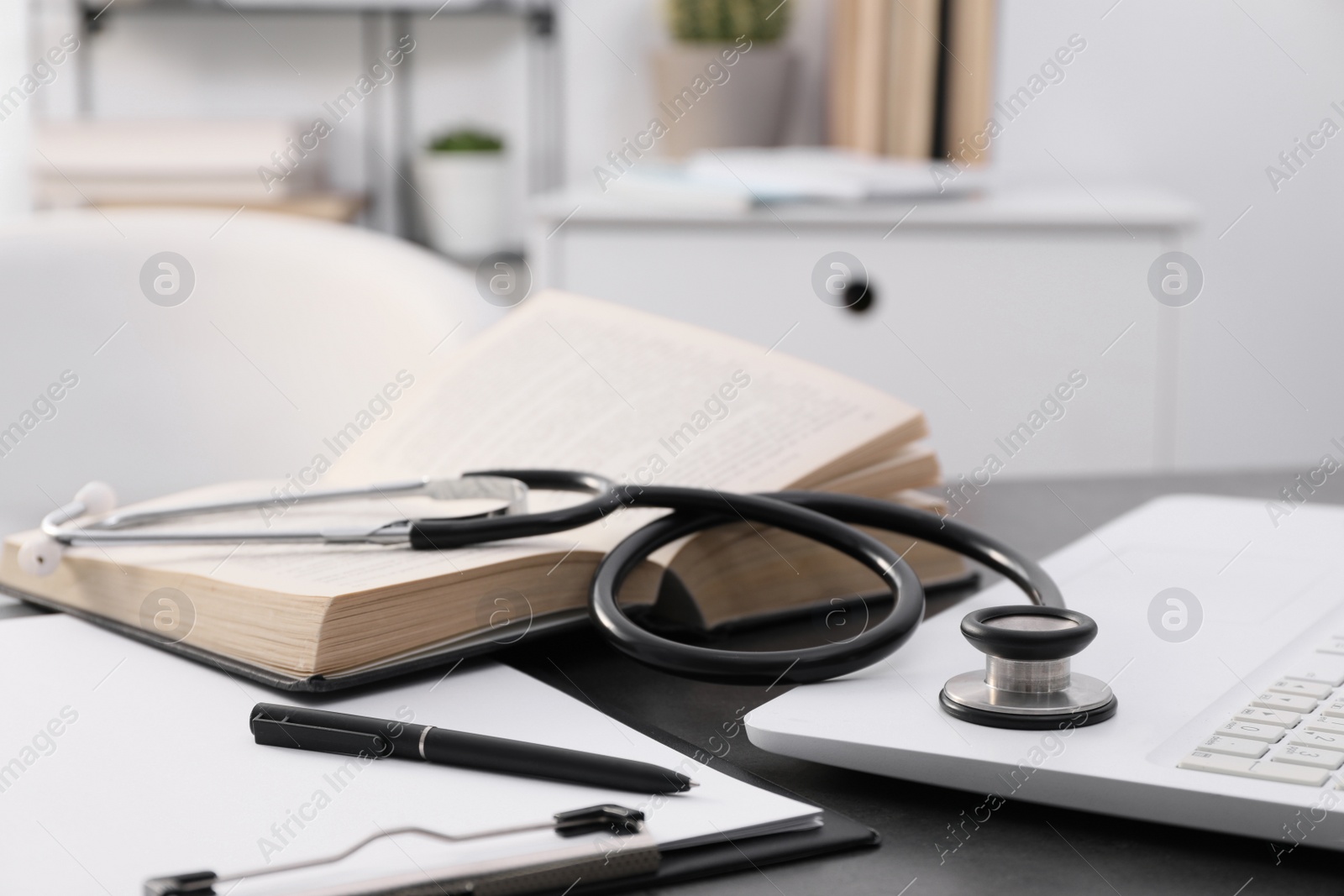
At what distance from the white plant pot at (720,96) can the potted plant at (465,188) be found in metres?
0.29

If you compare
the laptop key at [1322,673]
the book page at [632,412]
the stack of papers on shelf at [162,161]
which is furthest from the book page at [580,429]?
the stack of papers on shelf at [162,161]

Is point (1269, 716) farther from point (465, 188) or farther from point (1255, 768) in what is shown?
point (465, 188)

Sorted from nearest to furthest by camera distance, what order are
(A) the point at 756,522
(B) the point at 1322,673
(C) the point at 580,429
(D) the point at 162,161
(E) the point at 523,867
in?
(E) the point at 523,867 < (B) the point at 1322,673 < (A) the point at 756,522 < (C) the point at 580,429 < (D) the point at 162,161

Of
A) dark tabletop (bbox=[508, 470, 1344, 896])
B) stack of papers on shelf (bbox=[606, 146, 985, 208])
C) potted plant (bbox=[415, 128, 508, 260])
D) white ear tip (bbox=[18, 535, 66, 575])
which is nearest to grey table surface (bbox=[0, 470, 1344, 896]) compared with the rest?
dark tabletop (bbox=[508, 470, 1344, 896])

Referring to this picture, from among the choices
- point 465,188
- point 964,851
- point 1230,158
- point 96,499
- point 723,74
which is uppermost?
Result: point 723,74

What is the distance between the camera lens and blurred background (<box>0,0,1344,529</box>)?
1769mm

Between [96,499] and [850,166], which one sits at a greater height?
[850,166]

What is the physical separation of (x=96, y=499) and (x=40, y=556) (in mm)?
62

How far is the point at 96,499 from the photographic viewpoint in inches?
24.6

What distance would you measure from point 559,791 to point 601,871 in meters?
0.05

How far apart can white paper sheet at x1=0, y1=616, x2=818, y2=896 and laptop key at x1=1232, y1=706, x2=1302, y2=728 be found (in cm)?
14

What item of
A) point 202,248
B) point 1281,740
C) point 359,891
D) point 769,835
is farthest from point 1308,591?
point 202,248

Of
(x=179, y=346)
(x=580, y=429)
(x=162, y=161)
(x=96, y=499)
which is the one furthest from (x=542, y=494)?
(x=162, y=161)

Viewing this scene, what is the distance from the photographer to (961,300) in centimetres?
177
